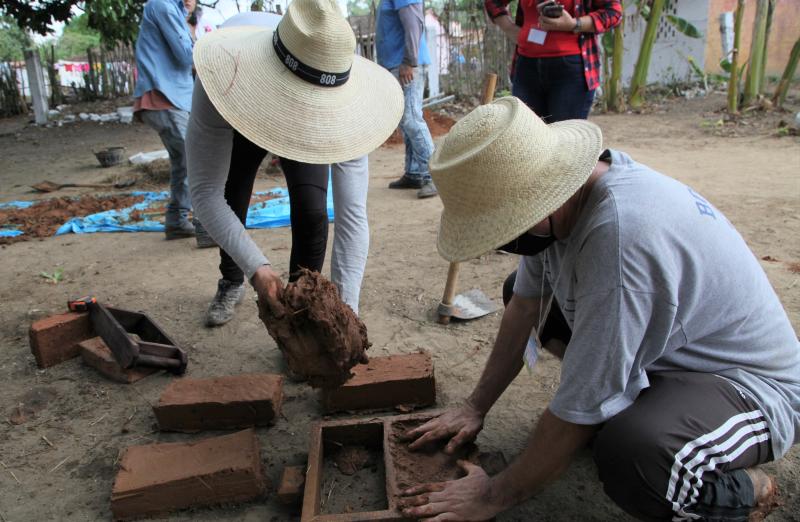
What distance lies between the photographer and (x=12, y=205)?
242 inches

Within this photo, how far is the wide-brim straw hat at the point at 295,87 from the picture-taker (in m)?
1.86

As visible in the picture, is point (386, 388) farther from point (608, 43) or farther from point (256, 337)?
point (608, 43)

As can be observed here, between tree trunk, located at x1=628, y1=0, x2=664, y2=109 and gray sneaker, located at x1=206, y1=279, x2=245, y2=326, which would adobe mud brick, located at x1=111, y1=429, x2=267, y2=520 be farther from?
tree trunk, located at x1=628, y1=0, x2=664, y2=109

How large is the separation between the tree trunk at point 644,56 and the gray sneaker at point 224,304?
934cm

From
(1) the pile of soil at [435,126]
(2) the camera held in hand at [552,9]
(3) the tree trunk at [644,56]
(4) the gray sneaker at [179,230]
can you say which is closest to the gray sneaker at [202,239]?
(4) the gray sneaker at [179,230]

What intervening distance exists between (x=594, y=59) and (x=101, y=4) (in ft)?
25.5

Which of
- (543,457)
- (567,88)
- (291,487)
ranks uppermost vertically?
(567,88)

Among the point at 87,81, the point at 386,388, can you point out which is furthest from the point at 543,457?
the point at 87,81

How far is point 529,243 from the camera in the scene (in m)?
1.48

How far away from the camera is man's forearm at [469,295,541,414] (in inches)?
77.0

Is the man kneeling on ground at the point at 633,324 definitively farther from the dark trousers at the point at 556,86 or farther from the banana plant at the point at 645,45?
the banana plant at the point at 645,45

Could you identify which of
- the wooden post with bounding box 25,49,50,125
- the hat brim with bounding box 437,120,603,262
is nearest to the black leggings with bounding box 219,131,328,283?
the hat brim with bounding box 437,120,603,262

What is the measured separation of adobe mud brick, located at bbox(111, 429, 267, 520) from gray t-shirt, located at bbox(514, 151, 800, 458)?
107 centimetres

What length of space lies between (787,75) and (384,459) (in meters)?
10.3
